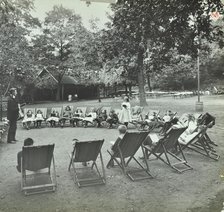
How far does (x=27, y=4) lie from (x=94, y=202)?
7.85ft

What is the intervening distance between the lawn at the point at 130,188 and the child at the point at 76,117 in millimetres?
565

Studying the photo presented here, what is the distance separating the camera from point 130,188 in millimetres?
4977

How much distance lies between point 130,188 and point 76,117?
271 centimetres

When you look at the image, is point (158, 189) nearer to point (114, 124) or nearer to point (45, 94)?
point (45, 94)

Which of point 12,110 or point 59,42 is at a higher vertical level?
point 59,42

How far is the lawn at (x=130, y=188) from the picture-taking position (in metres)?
4.34

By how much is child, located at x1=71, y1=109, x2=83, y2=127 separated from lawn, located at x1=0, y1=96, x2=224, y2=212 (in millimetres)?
565

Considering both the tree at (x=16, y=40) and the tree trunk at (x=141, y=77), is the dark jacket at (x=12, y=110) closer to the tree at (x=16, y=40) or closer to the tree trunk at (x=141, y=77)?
the tree at (x=16, y=40)

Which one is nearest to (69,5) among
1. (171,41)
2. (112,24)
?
(112,24)

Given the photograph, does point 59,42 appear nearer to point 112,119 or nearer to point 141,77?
point 141,77

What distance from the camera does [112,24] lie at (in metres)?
5.28

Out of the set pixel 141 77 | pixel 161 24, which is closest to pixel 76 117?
pixel 141 77

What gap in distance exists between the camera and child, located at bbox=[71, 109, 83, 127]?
6.79 metres

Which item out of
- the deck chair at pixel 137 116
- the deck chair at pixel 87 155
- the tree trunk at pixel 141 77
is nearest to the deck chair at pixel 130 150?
the deck chair at pixel 87 155
